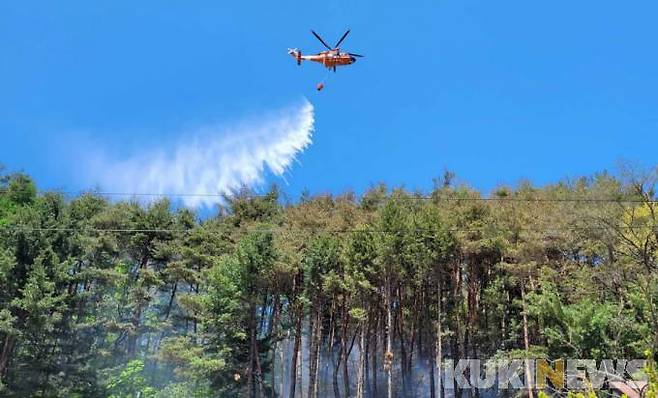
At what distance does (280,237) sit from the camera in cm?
1897

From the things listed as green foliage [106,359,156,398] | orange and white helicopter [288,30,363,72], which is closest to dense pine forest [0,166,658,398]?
green foliage [106,359,156,398]

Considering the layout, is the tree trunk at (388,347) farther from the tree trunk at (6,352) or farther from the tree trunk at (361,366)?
the tree trunk at (6,352)

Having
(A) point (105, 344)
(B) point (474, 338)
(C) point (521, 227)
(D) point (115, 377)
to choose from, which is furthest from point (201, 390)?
(C) point (521, 227)

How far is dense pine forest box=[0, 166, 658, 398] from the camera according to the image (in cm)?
1471

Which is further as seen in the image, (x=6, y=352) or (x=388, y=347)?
(x=6, y=352)

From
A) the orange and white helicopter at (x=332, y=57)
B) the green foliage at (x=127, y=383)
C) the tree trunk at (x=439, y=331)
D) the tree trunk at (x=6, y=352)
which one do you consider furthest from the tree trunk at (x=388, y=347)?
the tree trunk at (x=6, y=352)

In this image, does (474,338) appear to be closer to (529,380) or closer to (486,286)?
(486,286)

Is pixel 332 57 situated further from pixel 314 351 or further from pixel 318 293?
pixel 314 351

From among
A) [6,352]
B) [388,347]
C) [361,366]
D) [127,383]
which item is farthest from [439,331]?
[6,352]

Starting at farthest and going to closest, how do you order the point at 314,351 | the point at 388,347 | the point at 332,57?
1. the point at 314,351
2. the point at 388,347
3. the point at 332,57

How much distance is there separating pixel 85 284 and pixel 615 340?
56.5 feet

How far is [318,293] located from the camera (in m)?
18.0

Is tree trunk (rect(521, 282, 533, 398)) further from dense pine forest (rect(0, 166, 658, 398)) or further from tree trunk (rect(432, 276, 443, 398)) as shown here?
tree trunk (rect(432, 276, 443, 398))

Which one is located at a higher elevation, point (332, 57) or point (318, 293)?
point (332, 57)
